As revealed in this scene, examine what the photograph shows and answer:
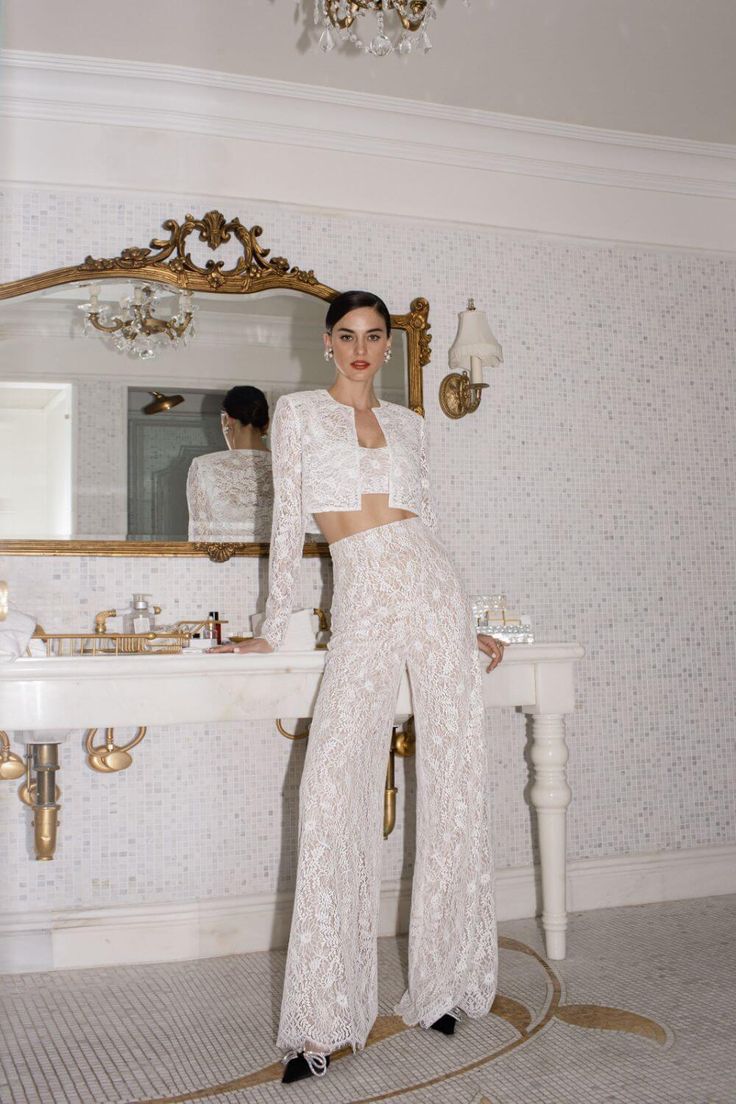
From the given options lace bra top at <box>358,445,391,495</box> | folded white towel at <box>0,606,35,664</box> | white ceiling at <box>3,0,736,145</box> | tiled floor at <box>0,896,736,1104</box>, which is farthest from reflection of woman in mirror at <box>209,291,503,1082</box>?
white ceiling at <box>3,0,736,145</box>

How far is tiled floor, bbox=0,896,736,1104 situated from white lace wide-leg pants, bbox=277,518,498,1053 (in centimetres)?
15

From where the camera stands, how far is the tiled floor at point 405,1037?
2143 mm

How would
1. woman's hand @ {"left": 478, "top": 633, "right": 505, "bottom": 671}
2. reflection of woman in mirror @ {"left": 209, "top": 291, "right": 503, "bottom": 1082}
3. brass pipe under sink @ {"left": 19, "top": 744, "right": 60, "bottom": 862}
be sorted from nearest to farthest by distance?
1. reflection of woman in mirror @ {"left": 209, "top": 291, "right": 503, "bottom": 1082}
2. woman's hand @ {"left": 478, "top": 633, "right": 505, "bottom": 671}
3. brass pipe under sink @ {"left": 19, "top": 744, "right": 60, "bottom": 862}

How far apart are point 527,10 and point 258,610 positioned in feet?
6.94

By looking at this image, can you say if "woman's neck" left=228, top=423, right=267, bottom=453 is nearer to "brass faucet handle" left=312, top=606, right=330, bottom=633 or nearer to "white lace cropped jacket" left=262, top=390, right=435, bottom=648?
"brass faucet handle" left=312, top=606, right=330, bottom=633

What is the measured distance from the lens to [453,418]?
3668mm

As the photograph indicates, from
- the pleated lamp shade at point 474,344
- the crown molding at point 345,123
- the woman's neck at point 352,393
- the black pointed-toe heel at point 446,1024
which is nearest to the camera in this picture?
the black pointed-toe heel at point 446,1024

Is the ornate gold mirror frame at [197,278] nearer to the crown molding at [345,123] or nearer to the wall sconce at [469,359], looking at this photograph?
the wall sconce at [469,359]

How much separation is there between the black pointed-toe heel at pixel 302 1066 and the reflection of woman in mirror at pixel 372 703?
0.03m

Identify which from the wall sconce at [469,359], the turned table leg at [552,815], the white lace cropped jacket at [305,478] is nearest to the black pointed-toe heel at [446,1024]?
the turned table leg at [552,815]

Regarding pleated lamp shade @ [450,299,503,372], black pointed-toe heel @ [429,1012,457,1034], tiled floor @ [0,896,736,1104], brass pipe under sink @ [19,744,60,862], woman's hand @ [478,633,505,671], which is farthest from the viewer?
pleated lamp shade @ [450,299,503,372]

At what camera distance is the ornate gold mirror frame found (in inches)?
126

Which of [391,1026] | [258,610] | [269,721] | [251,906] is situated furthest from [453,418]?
[391,1026]

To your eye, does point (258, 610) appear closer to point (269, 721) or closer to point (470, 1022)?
point (269, 721)
